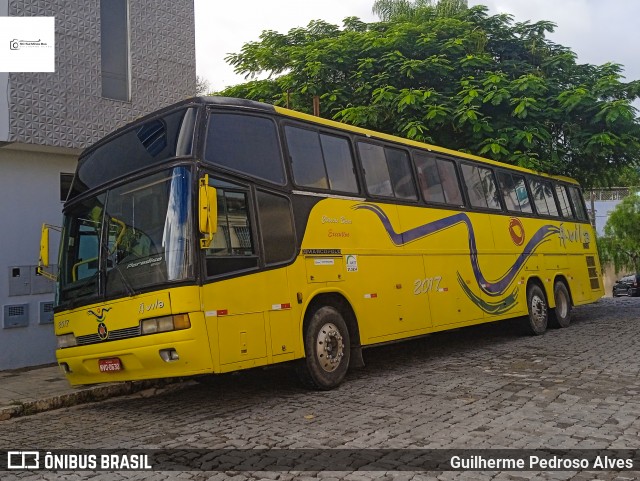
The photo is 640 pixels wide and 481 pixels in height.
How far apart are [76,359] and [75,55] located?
6537mm

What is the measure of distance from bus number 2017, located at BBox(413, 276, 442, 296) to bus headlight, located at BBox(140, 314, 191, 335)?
14.0ft

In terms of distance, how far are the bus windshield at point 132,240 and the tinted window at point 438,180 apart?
4.83 m

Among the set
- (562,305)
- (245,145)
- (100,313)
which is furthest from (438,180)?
(100,313)

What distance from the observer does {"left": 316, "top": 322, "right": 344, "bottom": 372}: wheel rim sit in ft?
24.0

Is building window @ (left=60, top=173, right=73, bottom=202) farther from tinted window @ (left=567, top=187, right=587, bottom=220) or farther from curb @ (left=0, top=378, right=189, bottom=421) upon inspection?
tinted window @ (left=567, top=187, right=587, bottom=220)

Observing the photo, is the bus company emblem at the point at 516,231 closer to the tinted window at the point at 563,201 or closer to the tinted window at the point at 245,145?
the tinted window at the point at 563,201

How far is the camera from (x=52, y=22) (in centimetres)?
1066

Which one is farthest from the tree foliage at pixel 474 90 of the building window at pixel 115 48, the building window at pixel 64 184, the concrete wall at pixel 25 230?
the concrete wall at pixel 25 230

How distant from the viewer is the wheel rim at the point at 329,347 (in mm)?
7316

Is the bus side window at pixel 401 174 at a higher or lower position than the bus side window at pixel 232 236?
higher

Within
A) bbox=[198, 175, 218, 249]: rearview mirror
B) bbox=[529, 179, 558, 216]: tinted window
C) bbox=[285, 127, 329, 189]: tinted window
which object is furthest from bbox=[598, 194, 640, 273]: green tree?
bbox=[198, 175, 218, 249]: rearview mirror

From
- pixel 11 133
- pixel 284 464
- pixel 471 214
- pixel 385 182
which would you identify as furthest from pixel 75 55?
pixel 284 464

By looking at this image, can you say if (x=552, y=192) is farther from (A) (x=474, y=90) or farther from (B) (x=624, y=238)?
(B) (x=624, y=238)

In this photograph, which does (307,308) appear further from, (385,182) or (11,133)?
(11,133)
